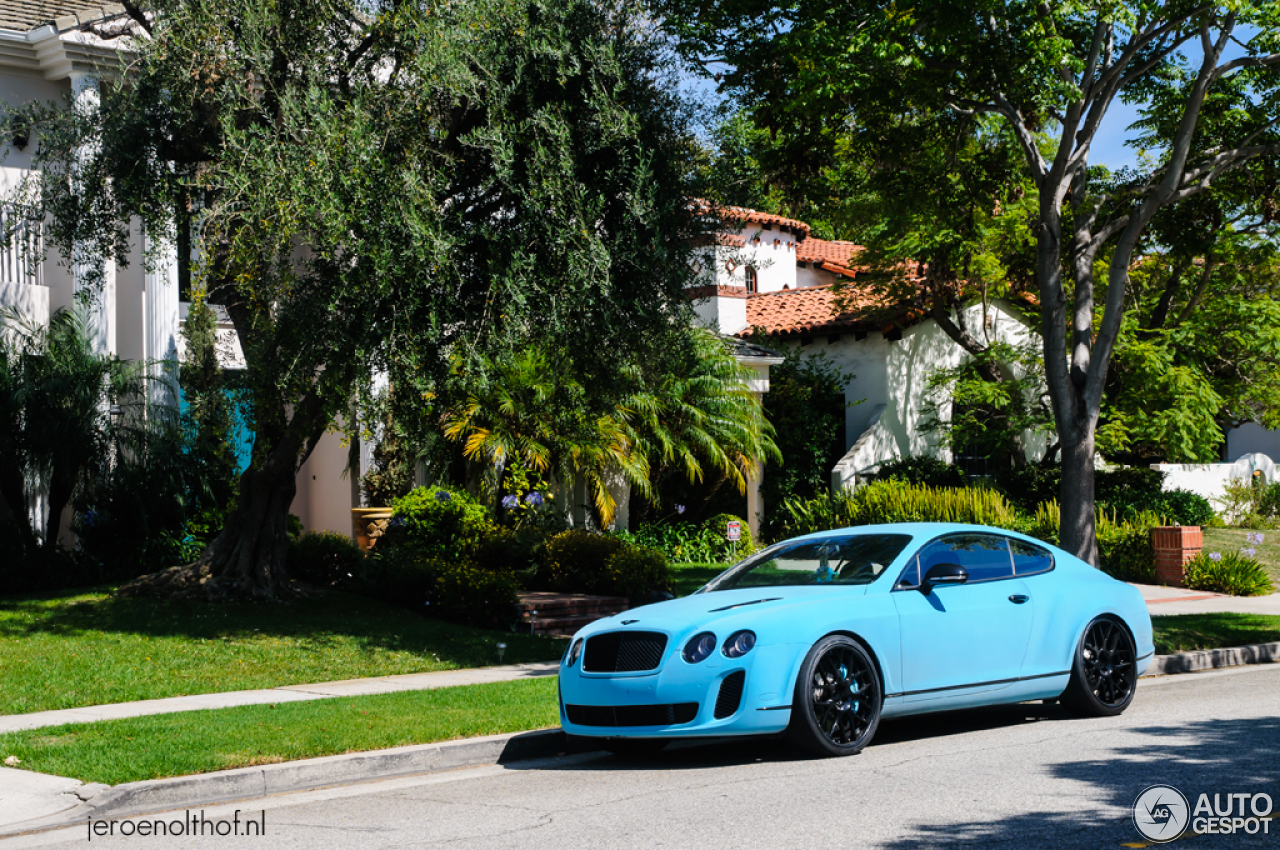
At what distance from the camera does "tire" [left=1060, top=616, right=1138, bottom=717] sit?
888 centimetres

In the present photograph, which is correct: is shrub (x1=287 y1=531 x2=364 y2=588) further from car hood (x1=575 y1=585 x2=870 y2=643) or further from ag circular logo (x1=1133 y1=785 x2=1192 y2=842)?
ag circular logo (x1=1133 y1=785 x2=1192 y2=842)

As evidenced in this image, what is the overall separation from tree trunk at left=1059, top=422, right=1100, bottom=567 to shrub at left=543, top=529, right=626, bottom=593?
18.3ft

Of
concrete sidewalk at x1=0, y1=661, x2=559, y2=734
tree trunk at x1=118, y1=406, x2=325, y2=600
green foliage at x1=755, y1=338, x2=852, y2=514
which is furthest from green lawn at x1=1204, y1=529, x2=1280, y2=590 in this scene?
tree trunk at x1=118, y1=406, x2=325, y2=600

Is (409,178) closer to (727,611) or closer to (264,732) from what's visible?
(264,732)

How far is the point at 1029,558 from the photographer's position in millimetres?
9133

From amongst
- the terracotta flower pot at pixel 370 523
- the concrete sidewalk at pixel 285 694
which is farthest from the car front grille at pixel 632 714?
the terracotta flower pot at pixel 370 523

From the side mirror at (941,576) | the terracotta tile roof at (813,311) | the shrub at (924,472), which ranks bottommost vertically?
the side mirror at (941,576)

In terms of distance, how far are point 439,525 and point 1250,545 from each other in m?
13.9

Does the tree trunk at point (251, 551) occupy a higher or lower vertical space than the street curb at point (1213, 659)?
higher

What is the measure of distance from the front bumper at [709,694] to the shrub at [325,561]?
29.7 feet

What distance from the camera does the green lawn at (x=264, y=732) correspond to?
24.0 ft

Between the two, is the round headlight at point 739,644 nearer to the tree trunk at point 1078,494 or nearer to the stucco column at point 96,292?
the tree trunk at point 1078,494

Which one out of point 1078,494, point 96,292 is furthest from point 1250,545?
point 96,292

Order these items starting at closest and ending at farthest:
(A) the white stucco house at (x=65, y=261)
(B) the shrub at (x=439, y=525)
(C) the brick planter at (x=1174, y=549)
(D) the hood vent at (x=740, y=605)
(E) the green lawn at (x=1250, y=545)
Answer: (D) the hood vent at (x=740, y=605), (A) the white stucco house at (x=65, y=261), (B) the shrub at (x=439, y=525), (C) the brick planter at (x=1174, y=549), (E) the green lawn at (x=1250, y=545)
